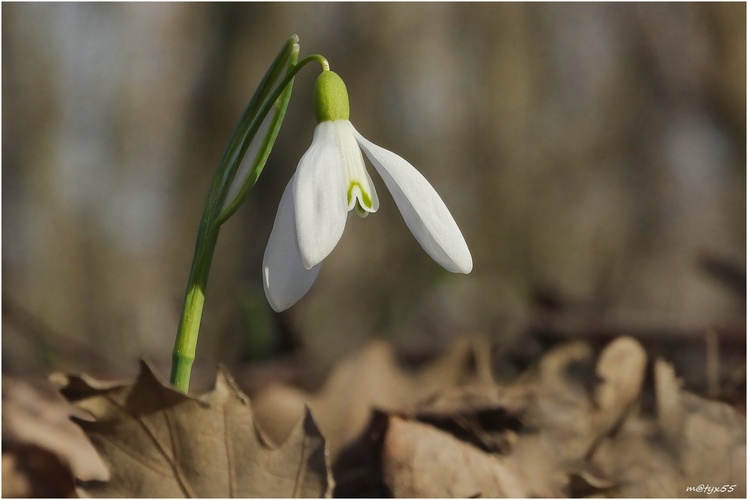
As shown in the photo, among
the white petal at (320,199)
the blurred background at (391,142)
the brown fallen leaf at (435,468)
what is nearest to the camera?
the white petal at (320,199)

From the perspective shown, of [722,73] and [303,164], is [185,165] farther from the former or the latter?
[303,164]

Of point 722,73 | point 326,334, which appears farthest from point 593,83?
point 326,334

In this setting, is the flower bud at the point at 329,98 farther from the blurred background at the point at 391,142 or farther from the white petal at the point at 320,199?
the blurred background at the point at 391,142

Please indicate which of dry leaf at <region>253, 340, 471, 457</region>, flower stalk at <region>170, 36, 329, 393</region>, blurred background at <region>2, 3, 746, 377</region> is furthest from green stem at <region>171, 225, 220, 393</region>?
blurred background at <region>2, 3, 746, 377</region>

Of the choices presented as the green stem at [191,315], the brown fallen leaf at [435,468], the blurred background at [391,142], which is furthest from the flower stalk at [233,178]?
the blurred background at [391,142]

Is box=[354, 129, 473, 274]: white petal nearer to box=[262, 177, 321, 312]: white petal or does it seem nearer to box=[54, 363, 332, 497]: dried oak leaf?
box=[262, 177, 321, 312]: white petal

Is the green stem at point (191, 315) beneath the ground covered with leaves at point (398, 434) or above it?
above
